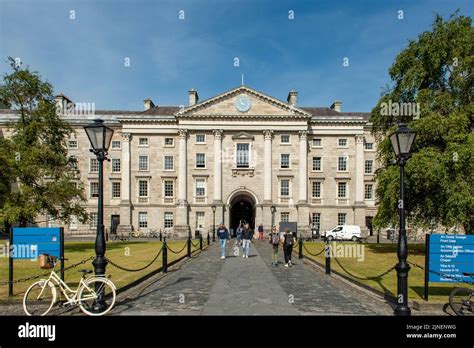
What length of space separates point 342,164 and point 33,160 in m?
34.8

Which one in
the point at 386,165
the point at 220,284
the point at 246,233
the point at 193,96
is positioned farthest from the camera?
the point at 193,96

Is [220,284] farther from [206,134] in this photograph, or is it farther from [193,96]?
[193,96]

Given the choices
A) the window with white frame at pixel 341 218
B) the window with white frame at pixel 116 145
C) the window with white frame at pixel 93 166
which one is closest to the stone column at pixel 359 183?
the window with white frame at pixel 341 218

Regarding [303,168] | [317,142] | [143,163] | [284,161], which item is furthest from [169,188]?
[317,142]

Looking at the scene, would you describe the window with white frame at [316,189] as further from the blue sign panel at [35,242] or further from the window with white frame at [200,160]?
the blue sign panel at [35,242]

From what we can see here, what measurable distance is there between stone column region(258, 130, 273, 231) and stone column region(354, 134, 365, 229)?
11.2m

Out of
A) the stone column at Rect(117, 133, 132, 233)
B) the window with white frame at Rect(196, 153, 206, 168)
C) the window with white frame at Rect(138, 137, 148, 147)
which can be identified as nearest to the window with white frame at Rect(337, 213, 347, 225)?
the window with white frame at Rect(196, 153, 206, 168)

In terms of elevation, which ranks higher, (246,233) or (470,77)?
(470,77)

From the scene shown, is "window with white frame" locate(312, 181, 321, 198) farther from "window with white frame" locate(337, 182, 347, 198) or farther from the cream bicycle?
the cream bicycle

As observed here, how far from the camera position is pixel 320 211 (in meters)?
42.9

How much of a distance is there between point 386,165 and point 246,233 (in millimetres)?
11946

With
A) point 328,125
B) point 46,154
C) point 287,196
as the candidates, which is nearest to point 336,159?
point 328,125

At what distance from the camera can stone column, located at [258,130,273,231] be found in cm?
4109

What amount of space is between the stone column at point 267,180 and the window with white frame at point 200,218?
24.9ft
